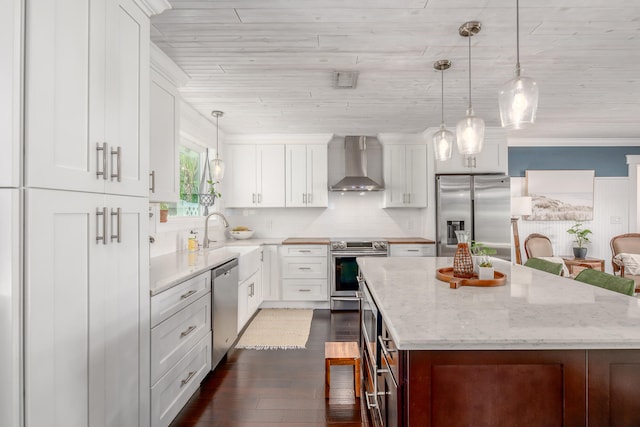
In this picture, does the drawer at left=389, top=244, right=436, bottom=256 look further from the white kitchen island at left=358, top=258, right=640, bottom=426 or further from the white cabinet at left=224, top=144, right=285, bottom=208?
the white kitchen island at left=358, top=258, right=640, bottom=426

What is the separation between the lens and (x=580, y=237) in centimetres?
498

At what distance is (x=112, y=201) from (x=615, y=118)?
529 centimetres

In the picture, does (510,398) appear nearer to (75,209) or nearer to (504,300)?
(504,300)

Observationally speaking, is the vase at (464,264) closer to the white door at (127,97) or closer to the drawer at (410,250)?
the white door at (127,97)

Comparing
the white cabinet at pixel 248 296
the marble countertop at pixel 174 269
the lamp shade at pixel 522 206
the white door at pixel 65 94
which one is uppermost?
the white door at pixel 65 94

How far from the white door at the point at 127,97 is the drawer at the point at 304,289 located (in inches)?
119

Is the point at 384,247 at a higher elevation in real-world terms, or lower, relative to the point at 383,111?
lower

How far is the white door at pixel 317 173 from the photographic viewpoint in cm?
474

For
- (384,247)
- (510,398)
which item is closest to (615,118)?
(384,247)

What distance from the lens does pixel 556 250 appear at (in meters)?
5.17

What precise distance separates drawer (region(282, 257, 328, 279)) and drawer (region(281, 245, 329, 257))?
5 cm

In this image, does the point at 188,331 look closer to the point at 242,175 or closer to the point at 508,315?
the point at 508,315

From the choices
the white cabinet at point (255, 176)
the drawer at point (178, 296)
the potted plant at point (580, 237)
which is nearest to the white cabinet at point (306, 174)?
the white cabinet at point (255, 176)

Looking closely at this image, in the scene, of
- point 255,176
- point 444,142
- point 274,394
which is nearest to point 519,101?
point 444,142
